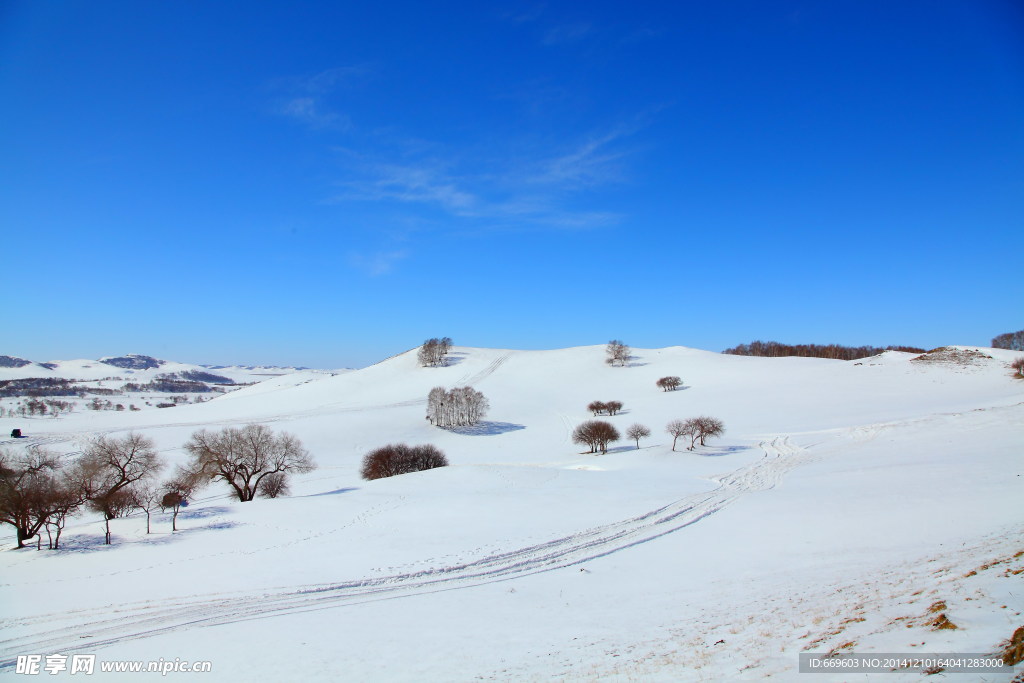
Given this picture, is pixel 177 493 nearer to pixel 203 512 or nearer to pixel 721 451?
pixel 203 512

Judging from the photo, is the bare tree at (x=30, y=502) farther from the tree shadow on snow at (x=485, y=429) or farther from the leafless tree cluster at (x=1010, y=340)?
the leafless tree cluster at (x=1010, y=340)

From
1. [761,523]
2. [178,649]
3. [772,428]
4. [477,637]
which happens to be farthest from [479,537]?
[772,428]

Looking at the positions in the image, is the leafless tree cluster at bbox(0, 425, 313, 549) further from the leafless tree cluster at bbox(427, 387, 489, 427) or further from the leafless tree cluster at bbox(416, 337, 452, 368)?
the leafless tree cluster at bbox(416, 337, 452, 368)

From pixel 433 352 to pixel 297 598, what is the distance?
322 ft

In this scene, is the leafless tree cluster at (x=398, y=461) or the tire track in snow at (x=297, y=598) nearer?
the tire track in snow at (x=297, y=598)

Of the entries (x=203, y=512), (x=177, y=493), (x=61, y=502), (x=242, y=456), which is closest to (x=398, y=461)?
(x=242, y=456)

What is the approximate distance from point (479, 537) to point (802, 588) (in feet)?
38.6

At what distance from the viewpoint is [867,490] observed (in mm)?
23688

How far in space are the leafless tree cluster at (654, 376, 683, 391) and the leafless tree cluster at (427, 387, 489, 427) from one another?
32.8m

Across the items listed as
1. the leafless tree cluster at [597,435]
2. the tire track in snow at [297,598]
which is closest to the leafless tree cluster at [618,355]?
the leafless tree cluster at [597,435]

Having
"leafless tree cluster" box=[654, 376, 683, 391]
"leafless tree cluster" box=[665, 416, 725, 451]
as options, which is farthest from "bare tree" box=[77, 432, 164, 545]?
"leafless tree cluster" box=[654, 376, 683, 391]

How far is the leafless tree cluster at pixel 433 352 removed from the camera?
11088cm

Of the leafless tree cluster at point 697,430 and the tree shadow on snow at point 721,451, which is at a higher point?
the leafless tree cluster at point 697,430

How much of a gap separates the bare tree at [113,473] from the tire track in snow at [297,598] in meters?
13.2
